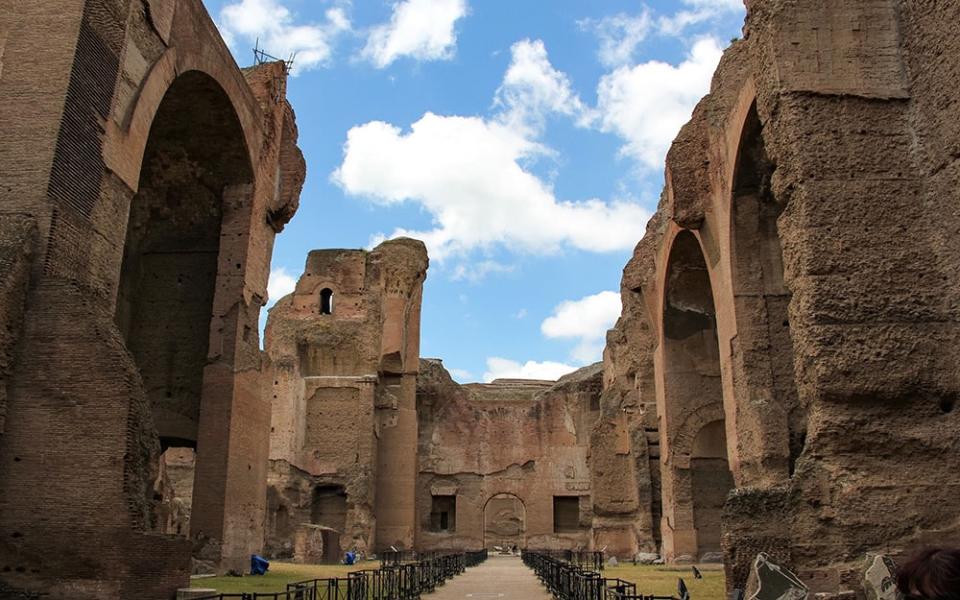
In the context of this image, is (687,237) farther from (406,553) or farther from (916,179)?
(406,553)

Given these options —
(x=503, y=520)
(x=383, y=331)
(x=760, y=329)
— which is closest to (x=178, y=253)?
(x=760, y=329)

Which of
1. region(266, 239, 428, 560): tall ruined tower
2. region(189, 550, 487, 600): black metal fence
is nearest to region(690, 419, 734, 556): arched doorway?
region(189, 550, 487, 600): black metal fence

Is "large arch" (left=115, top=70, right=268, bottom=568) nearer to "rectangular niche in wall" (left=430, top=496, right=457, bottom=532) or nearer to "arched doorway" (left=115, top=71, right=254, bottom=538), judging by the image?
"arched doorway" (left=115, top=71, right=254, bottom=538)

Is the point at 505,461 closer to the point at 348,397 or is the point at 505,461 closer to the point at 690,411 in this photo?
the point at 348,397

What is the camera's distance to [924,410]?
5.74 meters

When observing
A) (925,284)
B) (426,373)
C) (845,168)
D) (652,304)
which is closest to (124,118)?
(845,168)

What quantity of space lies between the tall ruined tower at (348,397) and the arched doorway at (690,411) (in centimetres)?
1079

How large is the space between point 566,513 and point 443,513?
4508 millimetres

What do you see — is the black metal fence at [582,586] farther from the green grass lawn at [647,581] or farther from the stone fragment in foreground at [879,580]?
the stone fragment in foreground at [879,580]

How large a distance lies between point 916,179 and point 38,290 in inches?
321

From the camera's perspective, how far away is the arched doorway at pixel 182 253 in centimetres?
1475

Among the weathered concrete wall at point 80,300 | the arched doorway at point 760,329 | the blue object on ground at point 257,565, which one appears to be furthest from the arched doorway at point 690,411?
the weathered concrete wall at point 80,300

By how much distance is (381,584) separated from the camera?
29.6ft

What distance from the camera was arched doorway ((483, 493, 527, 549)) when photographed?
30688mm
